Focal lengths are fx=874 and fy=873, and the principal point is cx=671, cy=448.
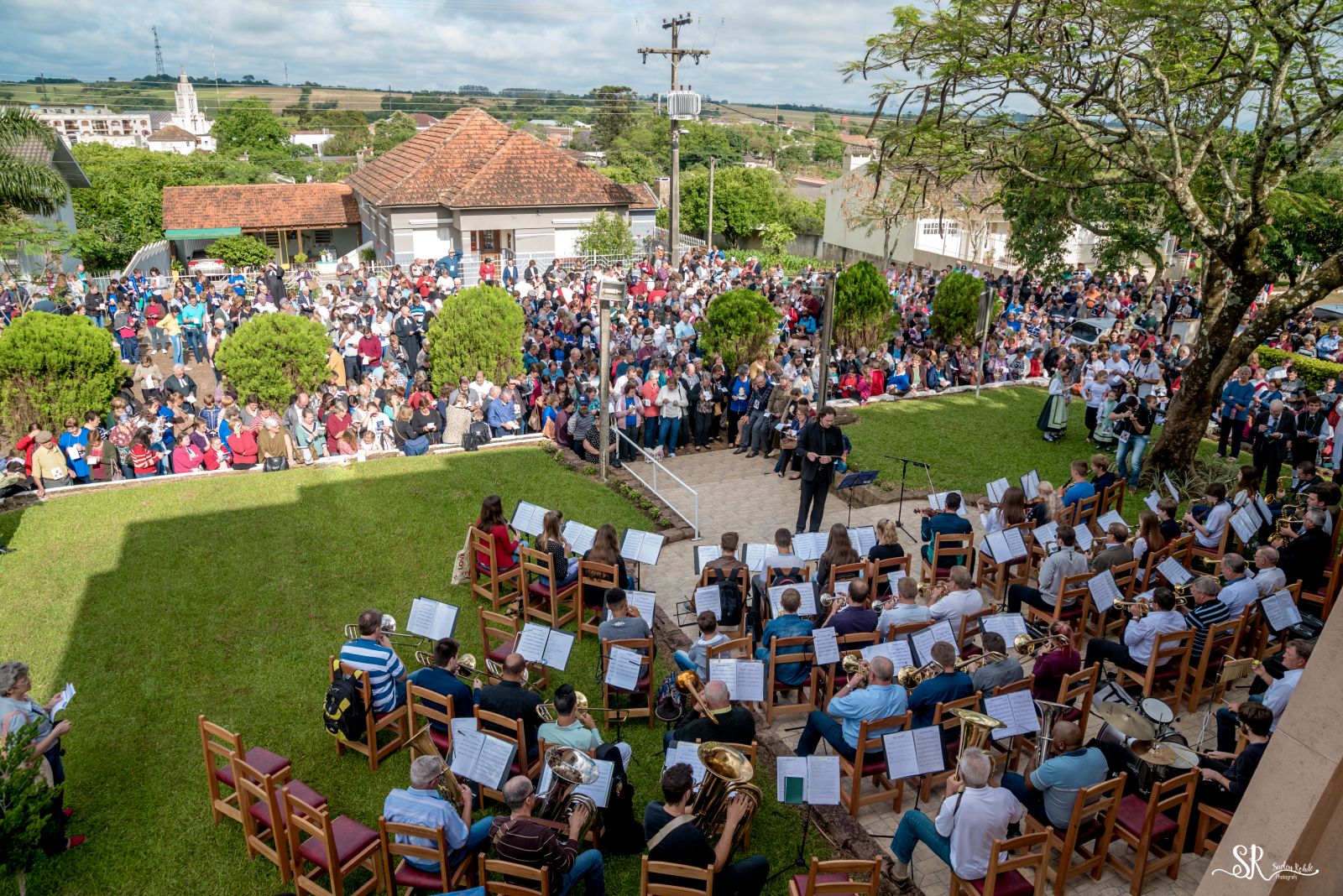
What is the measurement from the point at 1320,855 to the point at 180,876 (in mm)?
7218

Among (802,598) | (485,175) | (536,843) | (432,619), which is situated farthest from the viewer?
(485,175)

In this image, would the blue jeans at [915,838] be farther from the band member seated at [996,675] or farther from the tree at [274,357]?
the tree at [274,357]

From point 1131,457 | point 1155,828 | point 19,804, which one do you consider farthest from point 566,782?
A: point 1131,457

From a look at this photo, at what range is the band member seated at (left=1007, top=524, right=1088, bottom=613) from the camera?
358 inches

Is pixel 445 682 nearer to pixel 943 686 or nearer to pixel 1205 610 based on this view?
pixel 943 686

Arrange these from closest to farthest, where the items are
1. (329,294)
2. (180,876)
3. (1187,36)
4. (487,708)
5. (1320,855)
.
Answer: (1320,855) → (180,876) → (487,708) → (1187,36) → (329,294)

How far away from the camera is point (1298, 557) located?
9.33 meters

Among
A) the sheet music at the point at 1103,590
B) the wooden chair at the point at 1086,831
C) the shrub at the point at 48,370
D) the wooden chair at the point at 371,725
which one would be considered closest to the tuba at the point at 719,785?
the wooden chair at the point at 1086,831

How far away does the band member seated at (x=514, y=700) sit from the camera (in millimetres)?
6832

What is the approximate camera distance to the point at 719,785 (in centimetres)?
574

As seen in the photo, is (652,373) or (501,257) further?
(501,257)

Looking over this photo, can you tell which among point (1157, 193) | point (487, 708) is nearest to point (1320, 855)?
point (487, 708)

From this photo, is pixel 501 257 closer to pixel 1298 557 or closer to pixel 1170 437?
pixel 1170 437

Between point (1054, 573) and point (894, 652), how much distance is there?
284 centimetres
